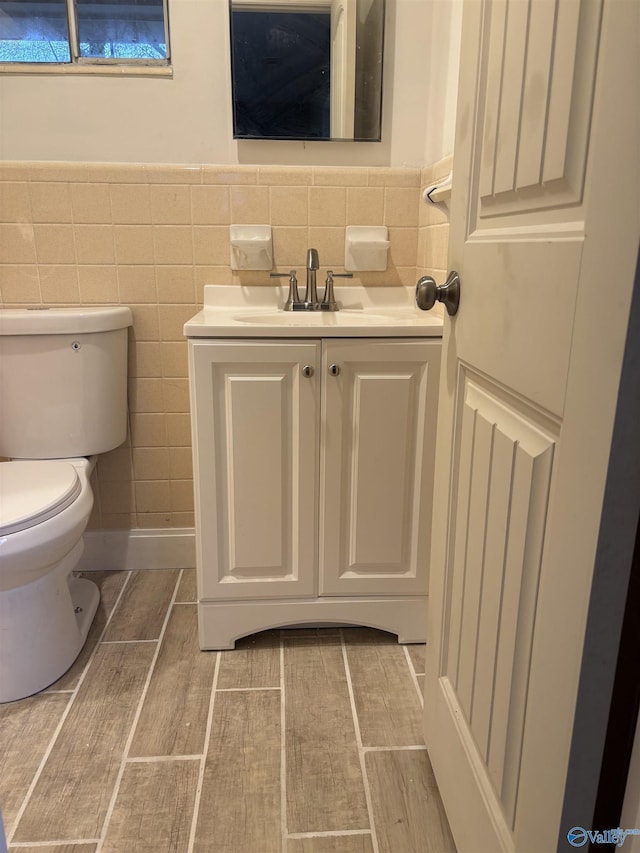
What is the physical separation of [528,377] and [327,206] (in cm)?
126

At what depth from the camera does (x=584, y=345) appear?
1.90 feet

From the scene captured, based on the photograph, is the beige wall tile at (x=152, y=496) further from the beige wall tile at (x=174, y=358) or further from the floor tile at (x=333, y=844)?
the floor tile at (x=333, y=844)

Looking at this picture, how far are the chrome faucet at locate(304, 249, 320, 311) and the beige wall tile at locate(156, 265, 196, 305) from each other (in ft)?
1.14

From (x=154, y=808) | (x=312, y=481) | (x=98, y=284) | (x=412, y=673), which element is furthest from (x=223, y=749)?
(x=98, y=284)

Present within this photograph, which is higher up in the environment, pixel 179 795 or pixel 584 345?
pixel 584 345

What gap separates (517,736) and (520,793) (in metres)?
0.06

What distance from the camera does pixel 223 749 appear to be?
130 cm

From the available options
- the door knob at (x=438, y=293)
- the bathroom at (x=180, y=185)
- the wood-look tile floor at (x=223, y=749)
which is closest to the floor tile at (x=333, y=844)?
the wood-look tile floor at (x=223, y=749)

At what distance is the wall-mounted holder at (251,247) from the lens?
5.83 ft

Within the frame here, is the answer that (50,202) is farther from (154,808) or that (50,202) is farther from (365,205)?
(154,808)

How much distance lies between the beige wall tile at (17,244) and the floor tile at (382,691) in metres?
1.40

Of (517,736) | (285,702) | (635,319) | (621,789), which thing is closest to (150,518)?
(285,702)

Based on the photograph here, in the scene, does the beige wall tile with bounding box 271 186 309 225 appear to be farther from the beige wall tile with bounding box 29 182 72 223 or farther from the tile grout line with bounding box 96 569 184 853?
the tile grout line with bounding box 96 569 184 853

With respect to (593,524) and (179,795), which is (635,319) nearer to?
(593,524)
